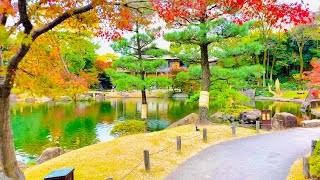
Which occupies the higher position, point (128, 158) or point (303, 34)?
point (303, 34)

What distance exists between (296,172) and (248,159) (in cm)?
189

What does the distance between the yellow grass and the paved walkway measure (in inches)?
5.6

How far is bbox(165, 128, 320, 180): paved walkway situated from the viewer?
8.47 meters

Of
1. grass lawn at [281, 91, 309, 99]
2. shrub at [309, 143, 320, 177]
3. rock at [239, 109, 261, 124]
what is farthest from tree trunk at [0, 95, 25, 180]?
grass lawn at [281, 91, 309, 99]

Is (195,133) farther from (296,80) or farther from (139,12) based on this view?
(296,80)

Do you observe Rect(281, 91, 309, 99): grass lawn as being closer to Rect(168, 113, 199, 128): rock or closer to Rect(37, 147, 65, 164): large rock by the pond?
Rect(168, 113, 199, 128): rock

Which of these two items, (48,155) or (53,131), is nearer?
(48,155)

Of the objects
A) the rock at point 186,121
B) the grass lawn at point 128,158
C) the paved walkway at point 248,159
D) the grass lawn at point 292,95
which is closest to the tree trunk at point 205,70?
the rock at point 186,121

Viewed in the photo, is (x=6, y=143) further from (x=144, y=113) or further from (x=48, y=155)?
(x=144, y=113)

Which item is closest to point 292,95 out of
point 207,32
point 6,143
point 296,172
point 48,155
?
point 207,32

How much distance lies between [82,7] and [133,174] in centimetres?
494

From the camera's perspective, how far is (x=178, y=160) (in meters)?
10.2

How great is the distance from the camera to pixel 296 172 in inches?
330

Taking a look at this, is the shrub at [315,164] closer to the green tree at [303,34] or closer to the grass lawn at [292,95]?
the grass lawn at [292,95]
